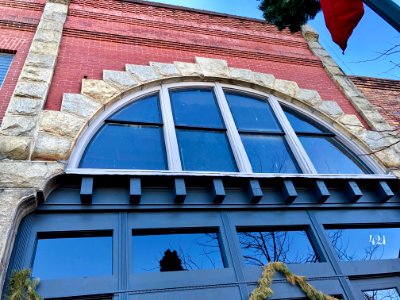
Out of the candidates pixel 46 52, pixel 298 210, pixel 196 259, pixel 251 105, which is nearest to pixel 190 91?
pixel 251 105

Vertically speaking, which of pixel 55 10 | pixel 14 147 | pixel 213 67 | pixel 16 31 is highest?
pixel 55 10

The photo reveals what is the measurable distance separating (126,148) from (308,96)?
13.2 ft

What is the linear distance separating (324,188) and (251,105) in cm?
245

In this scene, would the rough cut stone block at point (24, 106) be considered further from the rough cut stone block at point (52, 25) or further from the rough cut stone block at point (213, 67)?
the rough cut stone block at point (213, 67)

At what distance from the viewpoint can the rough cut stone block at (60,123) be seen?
14.2 feet

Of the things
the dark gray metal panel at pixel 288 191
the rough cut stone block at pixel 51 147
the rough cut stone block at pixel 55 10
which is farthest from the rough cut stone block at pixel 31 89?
the dark gray metal panel at pixel 288 191

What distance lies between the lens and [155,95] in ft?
19.4

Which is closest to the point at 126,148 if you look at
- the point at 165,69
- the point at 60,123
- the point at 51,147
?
the point at 60,123

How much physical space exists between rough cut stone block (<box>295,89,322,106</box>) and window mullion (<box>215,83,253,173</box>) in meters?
1.65

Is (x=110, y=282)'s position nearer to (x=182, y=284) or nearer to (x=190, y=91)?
(x=182, y=284)

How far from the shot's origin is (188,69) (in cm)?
645

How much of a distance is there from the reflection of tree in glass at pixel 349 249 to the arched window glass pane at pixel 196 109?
2.53 meters

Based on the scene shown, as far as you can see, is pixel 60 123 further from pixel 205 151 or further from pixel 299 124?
pixel 299 124

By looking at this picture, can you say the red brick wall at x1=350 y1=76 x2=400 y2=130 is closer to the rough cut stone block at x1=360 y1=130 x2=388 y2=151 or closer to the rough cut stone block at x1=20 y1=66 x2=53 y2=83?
the rough cut stone block at x1=360 y1=130 x2=388 y2=151
